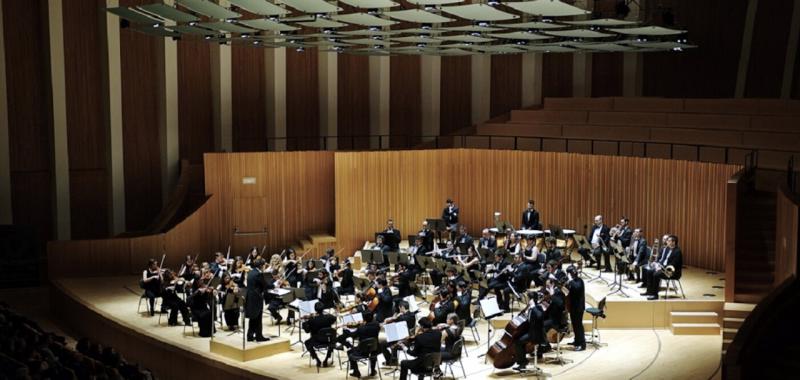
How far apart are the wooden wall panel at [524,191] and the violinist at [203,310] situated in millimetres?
6639

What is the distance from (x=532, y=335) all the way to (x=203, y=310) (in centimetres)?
536

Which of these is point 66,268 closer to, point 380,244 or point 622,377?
point 380,244

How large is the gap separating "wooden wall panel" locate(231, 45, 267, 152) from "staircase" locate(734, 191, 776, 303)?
472 inches

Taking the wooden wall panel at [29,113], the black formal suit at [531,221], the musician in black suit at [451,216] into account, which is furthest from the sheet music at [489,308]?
the wooden wall panel at [29,113]

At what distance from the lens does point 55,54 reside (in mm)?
21297

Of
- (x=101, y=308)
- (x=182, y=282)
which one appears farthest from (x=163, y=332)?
(x=101, y=308)

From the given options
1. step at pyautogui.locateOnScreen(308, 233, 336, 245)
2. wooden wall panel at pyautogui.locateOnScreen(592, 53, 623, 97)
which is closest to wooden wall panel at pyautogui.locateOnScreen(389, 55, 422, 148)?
step at pyautogui.locateOnScreen(308, 233, 336, 245)

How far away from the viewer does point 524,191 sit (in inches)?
854

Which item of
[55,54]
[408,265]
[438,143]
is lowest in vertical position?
[408,265]

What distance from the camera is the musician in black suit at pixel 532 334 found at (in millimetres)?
12711

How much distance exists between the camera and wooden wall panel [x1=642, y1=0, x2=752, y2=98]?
76.6ft

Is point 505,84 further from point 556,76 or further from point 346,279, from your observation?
point 346,279

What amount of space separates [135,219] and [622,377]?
13384 mm

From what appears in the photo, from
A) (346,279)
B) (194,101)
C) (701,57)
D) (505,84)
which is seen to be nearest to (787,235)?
(346,279)
